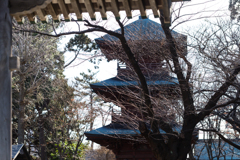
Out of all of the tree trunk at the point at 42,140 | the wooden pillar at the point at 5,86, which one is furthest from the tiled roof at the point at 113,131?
the tree trunk at the point at 42,140

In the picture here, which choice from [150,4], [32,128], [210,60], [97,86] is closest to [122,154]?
[97,86]

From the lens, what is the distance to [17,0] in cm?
276

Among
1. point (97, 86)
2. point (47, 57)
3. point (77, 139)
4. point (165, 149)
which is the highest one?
point (47, 57)

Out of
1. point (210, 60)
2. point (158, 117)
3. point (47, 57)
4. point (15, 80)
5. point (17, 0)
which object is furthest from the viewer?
point (47, 57)

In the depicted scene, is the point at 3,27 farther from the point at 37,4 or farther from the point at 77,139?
the point at 77,139

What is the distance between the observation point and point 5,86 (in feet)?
8.20

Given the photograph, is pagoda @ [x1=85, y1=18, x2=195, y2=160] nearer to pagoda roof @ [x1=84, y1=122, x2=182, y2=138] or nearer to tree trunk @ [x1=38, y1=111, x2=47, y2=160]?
pagoda roof @ [x1=84, y1=122, x2=182, y2=138]

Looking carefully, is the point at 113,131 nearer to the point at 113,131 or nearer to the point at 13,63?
the point at 113,131

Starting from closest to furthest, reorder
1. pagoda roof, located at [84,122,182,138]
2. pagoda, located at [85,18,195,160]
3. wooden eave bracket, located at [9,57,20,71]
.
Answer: wooden eave bracket, located at [9,57,20,71] < pagoda, located at [85,18,195,160] < pagoda roof, located at [84,122,182,138]

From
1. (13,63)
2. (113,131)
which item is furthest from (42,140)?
(13,63)

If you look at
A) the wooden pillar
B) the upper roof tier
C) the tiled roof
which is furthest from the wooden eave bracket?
the tiled roof

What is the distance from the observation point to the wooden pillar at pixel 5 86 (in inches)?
95.7

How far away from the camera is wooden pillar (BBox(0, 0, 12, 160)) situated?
2.43 m

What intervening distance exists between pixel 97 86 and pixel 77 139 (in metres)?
9.54
